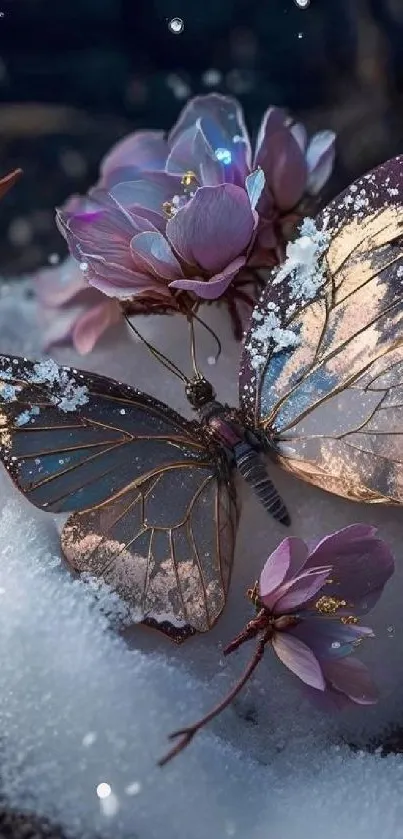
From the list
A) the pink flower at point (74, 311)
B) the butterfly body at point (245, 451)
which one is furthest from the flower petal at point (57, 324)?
the butterfly body at point (245, 451)

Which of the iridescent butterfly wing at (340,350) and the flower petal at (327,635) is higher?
the iridescent butterfly wing at (340,350)

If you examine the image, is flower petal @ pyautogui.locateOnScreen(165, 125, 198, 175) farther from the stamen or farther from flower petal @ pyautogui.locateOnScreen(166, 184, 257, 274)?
the stamen

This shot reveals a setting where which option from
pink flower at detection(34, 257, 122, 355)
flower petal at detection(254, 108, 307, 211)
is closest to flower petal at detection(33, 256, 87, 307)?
pink flower at detection(34, 257, 122, 355)

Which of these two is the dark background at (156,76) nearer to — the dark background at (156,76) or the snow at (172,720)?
the dark background at (156,76)

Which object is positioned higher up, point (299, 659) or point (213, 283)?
point (213, 283)

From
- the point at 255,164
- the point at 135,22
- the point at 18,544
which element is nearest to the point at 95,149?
the point at 135,22

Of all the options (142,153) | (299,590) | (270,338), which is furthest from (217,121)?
(299,590)

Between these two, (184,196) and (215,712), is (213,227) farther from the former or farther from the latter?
→ (215,712)

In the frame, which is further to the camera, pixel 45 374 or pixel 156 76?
pixel 156 76
